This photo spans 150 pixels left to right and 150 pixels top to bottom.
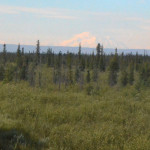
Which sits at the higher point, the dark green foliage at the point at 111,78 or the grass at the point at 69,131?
the grass at the point at 69,131

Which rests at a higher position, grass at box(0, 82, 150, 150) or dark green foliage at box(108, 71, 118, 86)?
grass at box(0, 82, 150, 150)

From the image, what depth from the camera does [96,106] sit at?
37.9ft

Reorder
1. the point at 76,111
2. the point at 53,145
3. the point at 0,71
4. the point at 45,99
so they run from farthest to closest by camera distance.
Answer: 1. the point at 0,71
2. the point at 45,99
3. the point at 76,111
4. the point at 53,145

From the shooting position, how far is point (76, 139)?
602 cm

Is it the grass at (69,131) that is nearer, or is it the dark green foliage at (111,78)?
the grass at (69,131)

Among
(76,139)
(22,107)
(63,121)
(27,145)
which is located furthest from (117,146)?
(22,107)

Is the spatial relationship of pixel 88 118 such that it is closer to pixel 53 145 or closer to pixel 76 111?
pixel 76 111

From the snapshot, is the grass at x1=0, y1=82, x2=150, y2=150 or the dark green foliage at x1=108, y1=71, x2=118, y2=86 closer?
the grass at x1=0, y1=82, x2=150, y2=150

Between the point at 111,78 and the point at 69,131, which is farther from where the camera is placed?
the point at 111,78

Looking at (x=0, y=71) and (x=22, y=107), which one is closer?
(x=22, y=107)

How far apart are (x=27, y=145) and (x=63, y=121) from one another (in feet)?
11.1

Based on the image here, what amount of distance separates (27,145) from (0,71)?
51.5 m

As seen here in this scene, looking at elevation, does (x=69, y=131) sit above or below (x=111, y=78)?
above

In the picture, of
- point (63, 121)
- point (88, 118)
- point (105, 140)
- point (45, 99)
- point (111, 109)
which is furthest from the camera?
point (45, 99)
